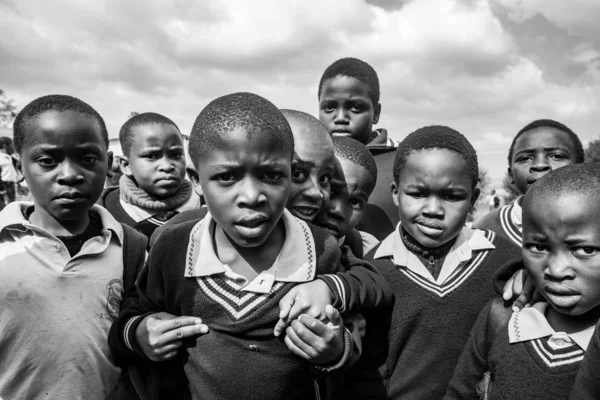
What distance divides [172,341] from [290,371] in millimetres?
425

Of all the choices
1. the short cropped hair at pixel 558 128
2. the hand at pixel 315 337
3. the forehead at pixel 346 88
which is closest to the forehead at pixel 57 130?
the hand at pixel 315 337

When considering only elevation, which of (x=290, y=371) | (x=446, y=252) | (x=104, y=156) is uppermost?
(x=104, y=156)

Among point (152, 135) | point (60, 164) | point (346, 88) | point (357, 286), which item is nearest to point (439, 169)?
point (357, 286)

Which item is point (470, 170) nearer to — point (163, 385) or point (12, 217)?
point (163, 385)

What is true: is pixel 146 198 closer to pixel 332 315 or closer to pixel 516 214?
pixel 332 315

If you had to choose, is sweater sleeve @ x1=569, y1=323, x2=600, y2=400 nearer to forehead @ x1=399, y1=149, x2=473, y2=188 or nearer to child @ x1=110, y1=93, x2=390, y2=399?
child @ x1=110, y1=93, x2=390, y2=399

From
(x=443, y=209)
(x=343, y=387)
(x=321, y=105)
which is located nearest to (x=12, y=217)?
(x=343, y=387)

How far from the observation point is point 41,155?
2029mm

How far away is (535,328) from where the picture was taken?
1.71 m

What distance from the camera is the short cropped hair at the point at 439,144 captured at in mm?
2186

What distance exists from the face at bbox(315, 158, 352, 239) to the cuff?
616mm

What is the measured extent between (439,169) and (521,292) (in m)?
0.60

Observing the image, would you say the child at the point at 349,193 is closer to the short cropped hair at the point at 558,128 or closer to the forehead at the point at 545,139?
the forehead at the point at 545,139

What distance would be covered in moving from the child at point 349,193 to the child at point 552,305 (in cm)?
84
